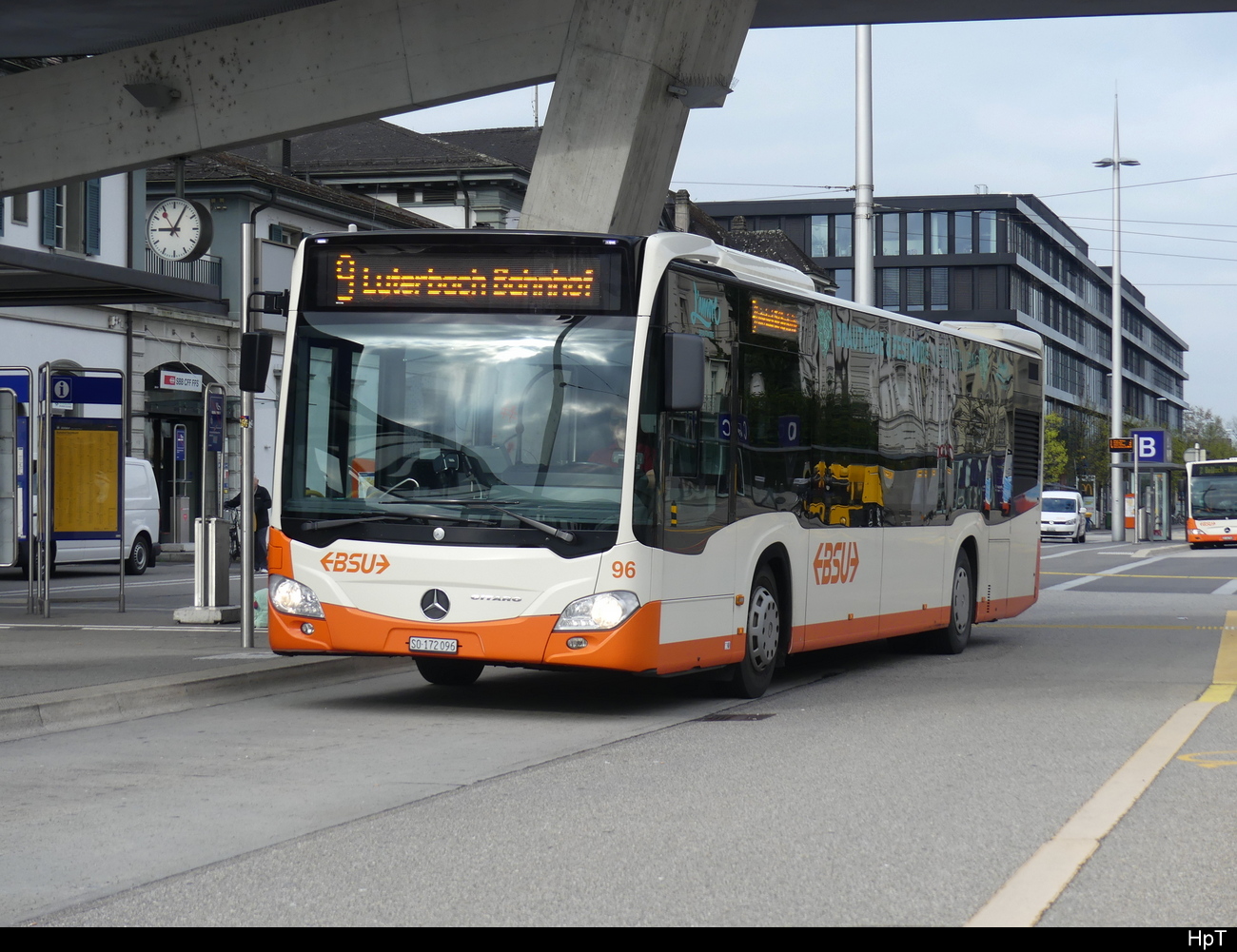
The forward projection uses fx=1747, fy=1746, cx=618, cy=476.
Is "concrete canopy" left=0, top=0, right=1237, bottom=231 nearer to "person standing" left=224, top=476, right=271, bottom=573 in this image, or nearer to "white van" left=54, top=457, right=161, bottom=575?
"person standing" left=224, top=476, right=271, bottom=573

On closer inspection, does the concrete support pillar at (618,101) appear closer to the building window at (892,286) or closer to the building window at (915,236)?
the building window at (892,286)

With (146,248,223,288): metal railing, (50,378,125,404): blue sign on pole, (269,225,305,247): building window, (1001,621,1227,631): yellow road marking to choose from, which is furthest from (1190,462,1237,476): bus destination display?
(50,378,125,404): blue sign on pole

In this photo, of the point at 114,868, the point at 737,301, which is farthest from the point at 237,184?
the point at 114,868

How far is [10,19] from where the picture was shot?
1677cm

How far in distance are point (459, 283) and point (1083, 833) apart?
531 centimetres

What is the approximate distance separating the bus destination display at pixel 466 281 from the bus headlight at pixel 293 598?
5.69 ft

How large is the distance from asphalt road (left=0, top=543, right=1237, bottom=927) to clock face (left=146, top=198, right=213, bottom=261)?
10467 mm

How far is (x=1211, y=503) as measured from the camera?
5850 cm

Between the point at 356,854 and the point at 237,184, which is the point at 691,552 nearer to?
the point at 356,854

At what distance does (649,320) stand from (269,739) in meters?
3.19

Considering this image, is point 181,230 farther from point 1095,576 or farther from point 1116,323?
point 1116,323

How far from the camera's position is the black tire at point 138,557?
29.8m

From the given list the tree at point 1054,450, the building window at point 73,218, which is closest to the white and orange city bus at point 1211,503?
the tree at point 1054,450

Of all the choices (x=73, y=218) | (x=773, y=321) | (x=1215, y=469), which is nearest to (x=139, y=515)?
(x=73, y=218)
